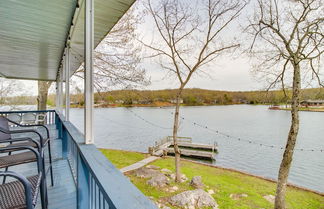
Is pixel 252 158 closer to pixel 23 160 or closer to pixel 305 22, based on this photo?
pixel 305 22

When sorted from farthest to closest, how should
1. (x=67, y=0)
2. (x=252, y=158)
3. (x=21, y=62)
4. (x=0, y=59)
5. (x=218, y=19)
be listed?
(x=252, y=158), (x=218, y=19), (x=21, y=62), (x=0, y=59), (x=67, y=0)

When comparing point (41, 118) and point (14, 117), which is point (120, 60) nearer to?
point (41, 118)

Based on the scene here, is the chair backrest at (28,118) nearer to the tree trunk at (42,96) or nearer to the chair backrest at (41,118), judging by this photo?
the chair backrest at (41,118)

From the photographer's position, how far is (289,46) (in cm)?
741

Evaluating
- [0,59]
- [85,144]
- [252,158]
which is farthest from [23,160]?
[252,158]

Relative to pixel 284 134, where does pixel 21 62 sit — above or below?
above

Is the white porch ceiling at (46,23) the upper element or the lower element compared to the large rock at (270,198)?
upper

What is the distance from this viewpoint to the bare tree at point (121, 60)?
8.79 metres

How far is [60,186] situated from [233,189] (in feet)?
32.1

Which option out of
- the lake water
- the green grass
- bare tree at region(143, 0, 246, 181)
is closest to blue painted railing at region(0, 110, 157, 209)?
the lake water

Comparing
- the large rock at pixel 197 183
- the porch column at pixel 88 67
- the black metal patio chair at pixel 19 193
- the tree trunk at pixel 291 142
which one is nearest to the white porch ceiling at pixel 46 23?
the porch column at pixel 88 67

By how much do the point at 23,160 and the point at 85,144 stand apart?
2.06 feet

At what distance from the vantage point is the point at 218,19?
1020 centimetres

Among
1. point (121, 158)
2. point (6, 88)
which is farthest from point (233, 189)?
point (6, 88)
